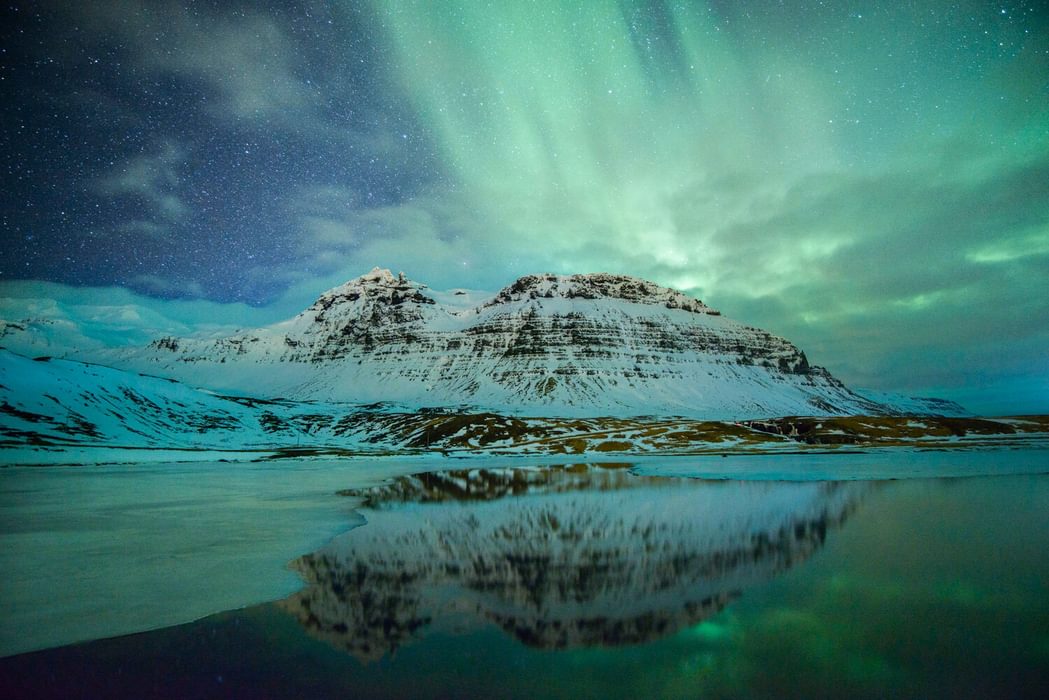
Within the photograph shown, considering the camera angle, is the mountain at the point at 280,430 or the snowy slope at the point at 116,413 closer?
the mountain at the point at 280,430

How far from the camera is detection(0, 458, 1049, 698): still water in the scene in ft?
25.9

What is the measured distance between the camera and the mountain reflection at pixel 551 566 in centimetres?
1043

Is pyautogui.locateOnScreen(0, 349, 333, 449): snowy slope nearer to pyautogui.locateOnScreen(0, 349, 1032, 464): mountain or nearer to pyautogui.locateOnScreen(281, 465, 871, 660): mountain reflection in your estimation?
pyautogui.locateOnScreen(0, 349, 1032, 464): mountain

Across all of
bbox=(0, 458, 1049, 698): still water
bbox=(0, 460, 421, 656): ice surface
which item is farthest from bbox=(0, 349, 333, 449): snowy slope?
bbox=(0, 458, 1049, 698): still water

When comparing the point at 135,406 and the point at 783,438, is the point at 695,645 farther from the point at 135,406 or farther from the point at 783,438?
the point at 135,406

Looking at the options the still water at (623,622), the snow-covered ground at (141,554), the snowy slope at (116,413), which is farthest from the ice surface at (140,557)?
the snowy slope at (116,413)

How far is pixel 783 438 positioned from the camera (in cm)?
12019

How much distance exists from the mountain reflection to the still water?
8 cm

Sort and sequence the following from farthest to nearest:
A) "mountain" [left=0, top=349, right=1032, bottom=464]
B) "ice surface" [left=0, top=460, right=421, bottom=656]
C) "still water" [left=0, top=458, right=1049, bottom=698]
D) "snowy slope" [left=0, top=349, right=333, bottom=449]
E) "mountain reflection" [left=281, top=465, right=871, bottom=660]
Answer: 1. "snowy slope" [left=0, top=349, right=333, bottom=449]
2. "mountain" [left=0, top=349, right=1032, bottom=464]
3. "ice surface" [left=0, top=460, right=421, bottom=656]
4. "mountain reflection" [left=281, top=465, right=871, bottom=660]
5. "still water" [left=0, top=458, right=1049, bottom=698]

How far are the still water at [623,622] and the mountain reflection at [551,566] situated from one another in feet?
0.25

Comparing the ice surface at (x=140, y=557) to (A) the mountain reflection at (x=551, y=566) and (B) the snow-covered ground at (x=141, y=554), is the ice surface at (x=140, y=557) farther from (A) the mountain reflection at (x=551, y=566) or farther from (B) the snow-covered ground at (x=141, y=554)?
(A) the mountain reflection at (x=551, y=566)

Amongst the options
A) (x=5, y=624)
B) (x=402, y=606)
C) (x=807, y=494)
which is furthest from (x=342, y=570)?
(x=807, y=494)

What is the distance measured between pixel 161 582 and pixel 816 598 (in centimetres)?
1556

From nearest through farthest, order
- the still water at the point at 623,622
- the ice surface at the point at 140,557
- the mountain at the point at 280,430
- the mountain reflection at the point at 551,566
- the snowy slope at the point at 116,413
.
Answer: the still water at the point at 623,622 < the mountain reflection at the point at 551,566 < the ice surface at the point at 140,557 < the mountain at the point at 280,430 < the snowy slope at the point at 116,413
